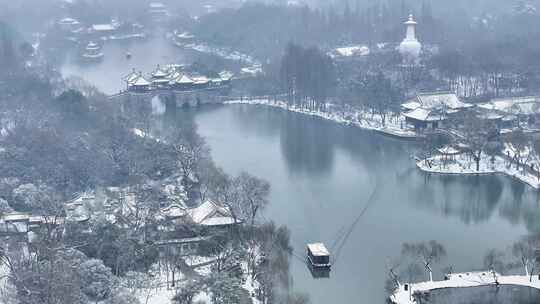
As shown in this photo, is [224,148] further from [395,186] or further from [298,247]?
[298,247]

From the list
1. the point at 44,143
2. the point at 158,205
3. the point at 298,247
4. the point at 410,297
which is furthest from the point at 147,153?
the point at 410,297

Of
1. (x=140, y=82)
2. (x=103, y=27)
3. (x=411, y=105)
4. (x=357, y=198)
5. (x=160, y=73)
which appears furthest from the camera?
(x=103, y=27)

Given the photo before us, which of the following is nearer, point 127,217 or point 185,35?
point 127,217

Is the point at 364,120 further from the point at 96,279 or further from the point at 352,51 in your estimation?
the point at 96,279

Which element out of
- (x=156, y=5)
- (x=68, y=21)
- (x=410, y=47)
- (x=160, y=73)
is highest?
(x=156, y=5)

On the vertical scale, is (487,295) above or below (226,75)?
below

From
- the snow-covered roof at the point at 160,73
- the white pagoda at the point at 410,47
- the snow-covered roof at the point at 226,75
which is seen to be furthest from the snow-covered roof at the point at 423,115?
the snow-covered roof at the point at 160,73

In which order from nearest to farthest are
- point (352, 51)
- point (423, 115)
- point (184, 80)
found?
1. point (423, 115)
2. point (184, 80)
3. point (352, 51)

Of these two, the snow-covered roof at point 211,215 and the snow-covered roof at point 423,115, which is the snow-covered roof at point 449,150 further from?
the snow-covered roof at point 211,215

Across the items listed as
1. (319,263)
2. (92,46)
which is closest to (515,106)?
(319,263)
